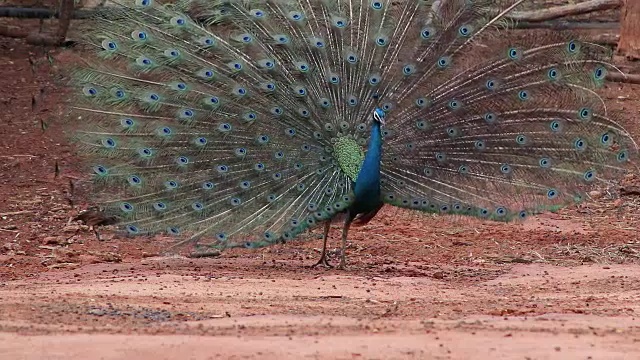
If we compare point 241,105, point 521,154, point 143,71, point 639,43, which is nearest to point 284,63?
point 241,105

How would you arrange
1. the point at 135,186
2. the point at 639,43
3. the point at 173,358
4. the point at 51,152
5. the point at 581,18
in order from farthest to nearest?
1. the point at 581,18
2. the point at 639,43
3. the point at 51,152
4. the point at 135,186
5. the point at 173,358

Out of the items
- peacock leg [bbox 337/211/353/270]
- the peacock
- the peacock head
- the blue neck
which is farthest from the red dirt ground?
the peacock head

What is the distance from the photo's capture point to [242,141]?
11453mm

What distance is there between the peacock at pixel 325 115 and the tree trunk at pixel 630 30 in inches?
222

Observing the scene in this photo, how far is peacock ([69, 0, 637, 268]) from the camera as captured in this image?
1130cm

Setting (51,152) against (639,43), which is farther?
(639,43)

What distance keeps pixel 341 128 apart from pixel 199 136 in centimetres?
124

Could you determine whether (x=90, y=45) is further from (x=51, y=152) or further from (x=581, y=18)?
(x=581, y=18)

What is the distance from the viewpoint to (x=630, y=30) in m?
17.3

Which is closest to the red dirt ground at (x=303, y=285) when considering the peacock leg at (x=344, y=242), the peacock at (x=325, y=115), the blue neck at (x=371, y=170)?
the peacock leg at (x=344, y=242)

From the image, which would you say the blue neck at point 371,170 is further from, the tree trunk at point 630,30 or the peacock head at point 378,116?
the tree trunk at point 630,30

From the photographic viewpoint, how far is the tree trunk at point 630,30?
55.2ft

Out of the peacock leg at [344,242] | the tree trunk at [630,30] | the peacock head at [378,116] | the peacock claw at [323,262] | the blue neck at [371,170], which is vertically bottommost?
the peacock claw at [323,262]

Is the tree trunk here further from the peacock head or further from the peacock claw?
the peacock claw
